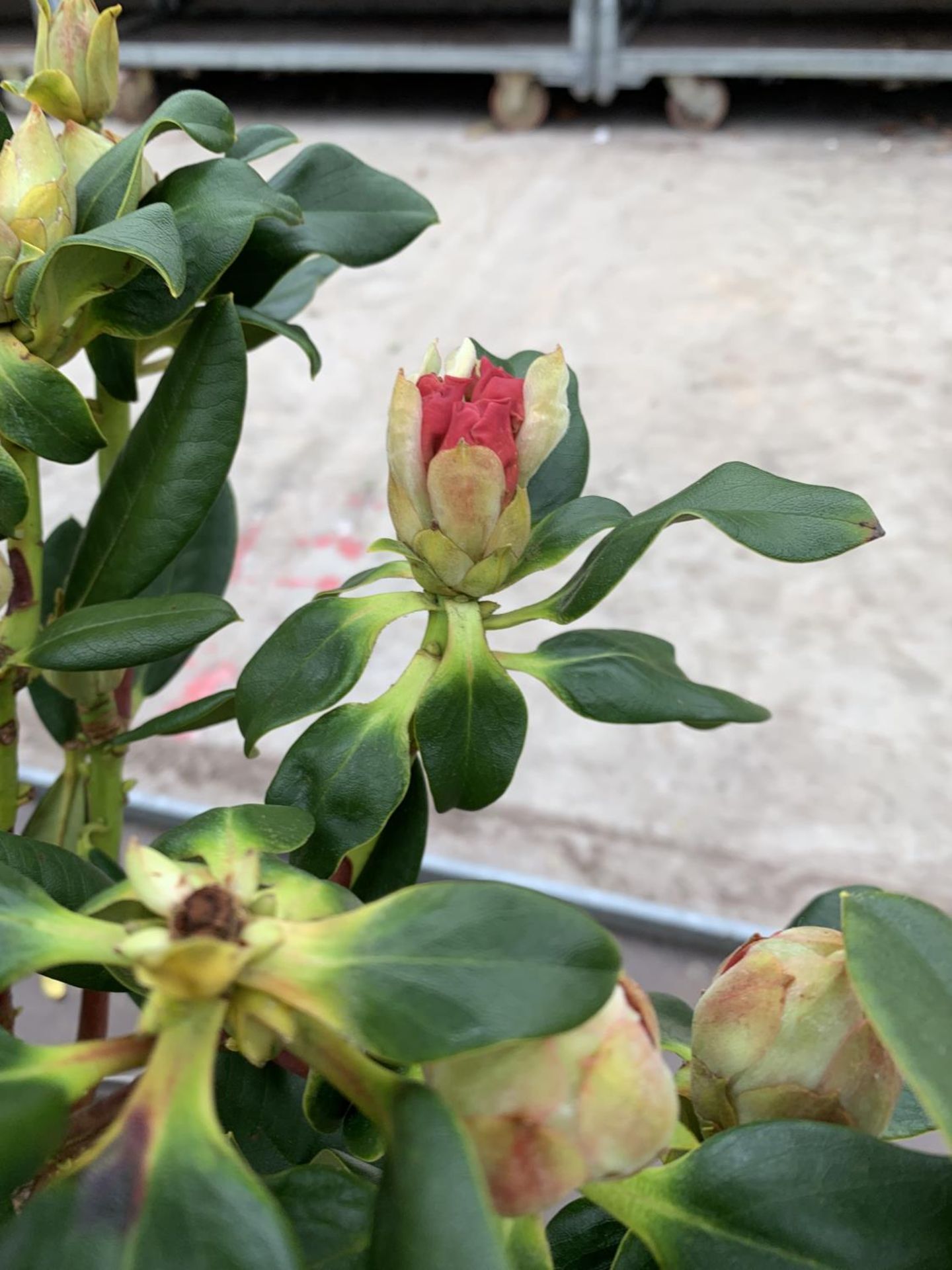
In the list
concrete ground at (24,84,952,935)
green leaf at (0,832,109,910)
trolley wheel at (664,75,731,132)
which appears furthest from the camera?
trolley wheel at (664,75,731,132)

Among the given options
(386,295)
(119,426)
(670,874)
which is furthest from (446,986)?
(386,295)

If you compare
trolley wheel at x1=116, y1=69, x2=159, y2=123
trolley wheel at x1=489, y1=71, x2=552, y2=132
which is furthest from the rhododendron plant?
trolley wheel at x1=116, y1=69, x2=159, y2=123

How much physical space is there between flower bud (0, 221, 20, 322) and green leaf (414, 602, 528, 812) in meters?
0.17

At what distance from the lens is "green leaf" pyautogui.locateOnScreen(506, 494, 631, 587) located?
37 cm

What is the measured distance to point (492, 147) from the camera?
305 centimetres

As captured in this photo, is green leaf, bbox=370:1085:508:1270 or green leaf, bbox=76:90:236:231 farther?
green leaf, bbox=76:90:236:231

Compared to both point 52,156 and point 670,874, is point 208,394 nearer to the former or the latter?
point 52,156

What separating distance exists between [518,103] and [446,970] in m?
3.27

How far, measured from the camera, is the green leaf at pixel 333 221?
404 millimetres

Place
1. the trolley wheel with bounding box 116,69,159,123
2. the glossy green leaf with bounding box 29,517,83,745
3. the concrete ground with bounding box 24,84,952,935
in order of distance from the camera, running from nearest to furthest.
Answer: the glossy green leaf with bounding box 29,517,83,745 → the concrete ground with bounding box 24,84,952,935 → the trolley wheel with bounding box 116,69,159,123

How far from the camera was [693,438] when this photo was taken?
77.4 inches

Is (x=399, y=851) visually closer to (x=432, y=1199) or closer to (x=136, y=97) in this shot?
(x=432, y=1199)

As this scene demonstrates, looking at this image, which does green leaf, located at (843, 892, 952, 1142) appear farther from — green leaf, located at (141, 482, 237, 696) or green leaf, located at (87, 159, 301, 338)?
green leaf, located at (141, 482, 237, 696)

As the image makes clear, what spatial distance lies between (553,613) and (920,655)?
53.4 inches
